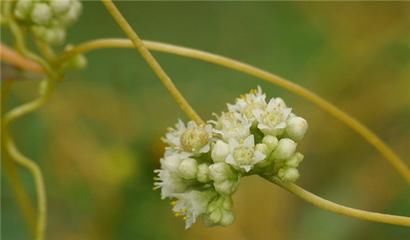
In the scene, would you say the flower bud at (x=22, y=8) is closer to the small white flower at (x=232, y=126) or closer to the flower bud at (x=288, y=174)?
the small white flower at (x=232, y=126)

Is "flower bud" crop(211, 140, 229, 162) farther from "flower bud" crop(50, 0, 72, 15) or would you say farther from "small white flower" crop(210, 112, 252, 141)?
"flower bud" crop(50, 0, 72, 15)

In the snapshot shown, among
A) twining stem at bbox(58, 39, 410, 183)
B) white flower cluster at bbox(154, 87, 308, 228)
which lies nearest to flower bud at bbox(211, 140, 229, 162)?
white flower cluster at bbox(154, 87, 308, 228)

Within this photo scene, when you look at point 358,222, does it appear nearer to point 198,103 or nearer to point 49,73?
point 198,103

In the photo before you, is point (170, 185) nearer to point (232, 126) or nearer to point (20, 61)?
point (232, 126)

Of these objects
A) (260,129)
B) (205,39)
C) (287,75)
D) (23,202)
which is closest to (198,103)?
(287,75)

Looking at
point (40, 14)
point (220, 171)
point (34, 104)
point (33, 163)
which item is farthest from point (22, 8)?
point (220, 171)

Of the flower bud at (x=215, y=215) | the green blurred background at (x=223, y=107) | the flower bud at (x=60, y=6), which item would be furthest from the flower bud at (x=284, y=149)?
the green blurred background at (x=223, y=107)

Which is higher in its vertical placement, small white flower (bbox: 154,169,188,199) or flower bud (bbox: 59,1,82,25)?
flower bud (bbox: 59,1,82,25)
